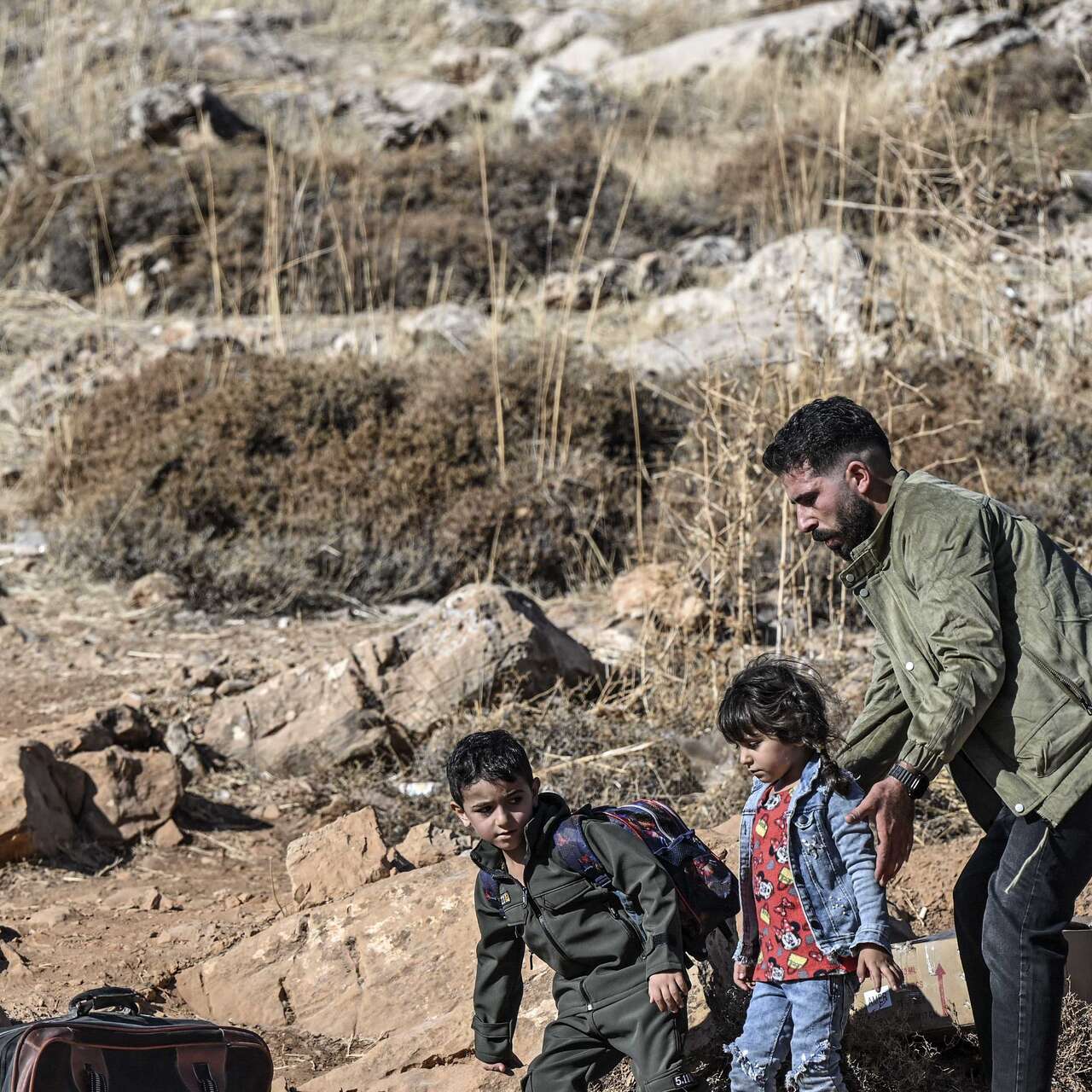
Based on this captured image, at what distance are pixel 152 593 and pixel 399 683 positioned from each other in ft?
A: 7.39

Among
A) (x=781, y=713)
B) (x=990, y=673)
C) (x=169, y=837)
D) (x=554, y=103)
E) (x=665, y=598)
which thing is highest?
(x=554, y=103)

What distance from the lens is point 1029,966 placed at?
2436mm

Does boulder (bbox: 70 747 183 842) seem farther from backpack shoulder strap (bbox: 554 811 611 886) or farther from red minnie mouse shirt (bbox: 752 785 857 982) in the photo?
red minnie mouse shirt (bbox: 752 785 857 982)

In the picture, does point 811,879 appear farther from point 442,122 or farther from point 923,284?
point 442,122

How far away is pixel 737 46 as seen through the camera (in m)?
16.9

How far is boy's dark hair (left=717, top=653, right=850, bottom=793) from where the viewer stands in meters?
2.53

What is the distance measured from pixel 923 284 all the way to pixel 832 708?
6.52m

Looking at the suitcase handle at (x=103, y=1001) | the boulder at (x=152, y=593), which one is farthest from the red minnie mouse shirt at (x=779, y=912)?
the boulder at (x=152, y=593)

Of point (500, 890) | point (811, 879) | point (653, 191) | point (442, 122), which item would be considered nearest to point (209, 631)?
point (500, 890)

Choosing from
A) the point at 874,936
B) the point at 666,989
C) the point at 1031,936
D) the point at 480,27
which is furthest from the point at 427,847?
the point at 480,27

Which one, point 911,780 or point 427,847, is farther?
point 427,847

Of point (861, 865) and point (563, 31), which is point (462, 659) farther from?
point (563, 31)

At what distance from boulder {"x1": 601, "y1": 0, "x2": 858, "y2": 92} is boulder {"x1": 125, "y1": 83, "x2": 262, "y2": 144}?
5.16 metres

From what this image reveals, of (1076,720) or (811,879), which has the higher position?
(1076,720)
